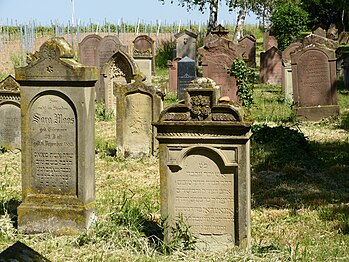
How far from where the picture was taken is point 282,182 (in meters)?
9.80

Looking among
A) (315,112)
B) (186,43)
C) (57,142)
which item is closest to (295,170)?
(57,142)

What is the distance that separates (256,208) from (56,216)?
7.99 feet

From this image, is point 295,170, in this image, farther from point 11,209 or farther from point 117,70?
point 117,70

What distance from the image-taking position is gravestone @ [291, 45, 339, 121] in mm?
15641

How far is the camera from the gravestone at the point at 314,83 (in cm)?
1564

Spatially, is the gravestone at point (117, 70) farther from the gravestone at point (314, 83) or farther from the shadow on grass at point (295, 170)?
the shadow on grass at point (295, 170)

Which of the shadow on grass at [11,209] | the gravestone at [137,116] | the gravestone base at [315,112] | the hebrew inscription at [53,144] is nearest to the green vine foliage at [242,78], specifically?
the gravestone base at [315,112]

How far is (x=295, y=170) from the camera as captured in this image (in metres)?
10.3

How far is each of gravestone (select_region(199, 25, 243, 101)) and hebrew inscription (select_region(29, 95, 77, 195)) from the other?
29.5ft

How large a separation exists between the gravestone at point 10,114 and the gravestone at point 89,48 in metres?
9.95

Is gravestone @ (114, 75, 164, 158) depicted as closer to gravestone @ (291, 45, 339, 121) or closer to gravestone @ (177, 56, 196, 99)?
gravestone @ (291, 45, 339, 121)

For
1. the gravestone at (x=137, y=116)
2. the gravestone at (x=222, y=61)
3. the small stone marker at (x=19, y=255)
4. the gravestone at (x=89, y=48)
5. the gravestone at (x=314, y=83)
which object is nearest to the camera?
the small stone marker at (x=19, y=255)

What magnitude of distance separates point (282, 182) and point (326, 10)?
40.5 metres

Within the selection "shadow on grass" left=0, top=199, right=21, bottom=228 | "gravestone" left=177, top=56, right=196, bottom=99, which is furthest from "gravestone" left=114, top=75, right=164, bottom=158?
"gravestone" left=177, top=56, right=196, bottom=99
